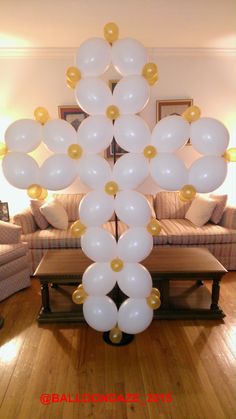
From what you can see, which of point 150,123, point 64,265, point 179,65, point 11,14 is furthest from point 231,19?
point 64,265

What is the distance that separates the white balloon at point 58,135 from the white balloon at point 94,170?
123 millimetres

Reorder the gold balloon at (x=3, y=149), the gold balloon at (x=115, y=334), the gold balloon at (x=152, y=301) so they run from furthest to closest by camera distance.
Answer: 1. the gold balloon at (x=115, y=334)
2. the gold balloon at (x=152, y=301)
3. the gold balloon at (x=3, y=149)

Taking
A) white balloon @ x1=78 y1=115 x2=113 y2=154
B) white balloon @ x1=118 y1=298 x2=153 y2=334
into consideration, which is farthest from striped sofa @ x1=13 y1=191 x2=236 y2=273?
white balloon @ x1=78 y1=115 x2=113 y2=154

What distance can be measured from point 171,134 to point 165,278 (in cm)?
115

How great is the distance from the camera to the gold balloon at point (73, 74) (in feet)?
5.27

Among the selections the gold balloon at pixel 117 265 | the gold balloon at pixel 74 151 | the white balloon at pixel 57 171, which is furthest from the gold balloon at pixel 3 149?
the gold balloon at pixel 117 265

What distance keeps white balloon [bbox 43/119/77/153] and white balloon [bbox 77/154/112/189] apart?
0.41 ft

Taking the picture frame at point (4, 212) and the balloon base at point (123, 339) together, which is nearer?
the balloon base at point (123, 339)

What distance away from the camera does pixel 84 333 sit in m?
2.21

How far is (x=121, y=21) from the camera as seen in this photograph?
8.57 feet

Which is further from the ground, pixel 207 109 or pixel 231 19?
pixel 231 19

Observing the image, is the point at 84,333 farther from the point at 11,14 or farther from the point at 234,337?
the point at 11,14

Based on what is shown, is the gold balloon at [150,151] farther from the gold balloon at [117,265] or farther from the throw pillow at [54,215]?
the throw pillow at [54,215]

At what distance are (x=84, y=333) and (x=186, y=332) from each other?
770 mm
